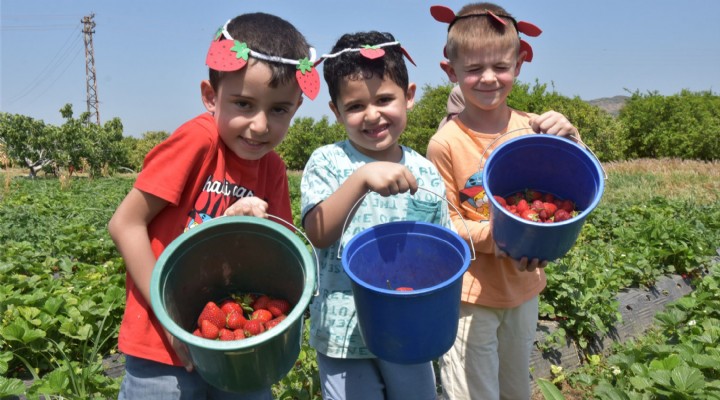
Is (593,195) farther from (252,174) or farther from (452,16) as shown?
(252,174)

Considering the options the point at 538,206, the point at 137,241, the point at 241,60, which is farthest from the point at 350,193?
the point at 538,206

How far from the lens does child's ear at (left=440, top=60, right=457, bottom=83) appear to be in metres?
2.12

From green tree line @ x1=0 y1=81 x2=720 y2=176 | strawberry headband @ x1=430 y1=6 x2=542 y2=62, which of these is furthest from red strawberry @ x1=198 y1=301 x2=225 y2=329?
green tree line @ x1=0 y1=81 x2=720 y2=176

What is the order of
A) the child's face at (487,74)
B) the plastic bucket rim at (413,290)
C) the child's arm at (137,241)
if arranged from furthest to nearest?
the child's face at (487,74), the child's arm at (137,241), the plastic bucket rim at (413,290)

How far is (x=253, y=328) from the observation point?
4.33ft

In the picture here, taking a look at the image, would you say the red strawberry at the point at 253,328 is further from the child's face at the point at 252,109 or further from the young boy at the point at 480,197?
the young boy at the point at 480,197

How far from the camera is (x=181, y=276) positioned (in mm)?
1365

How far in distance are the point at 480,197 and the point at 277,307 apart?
36.3 inches

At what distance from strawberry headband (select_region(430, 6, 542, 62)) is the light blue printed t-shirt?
0.66 meters

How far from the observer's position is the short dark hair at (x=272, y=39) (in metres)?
1.49

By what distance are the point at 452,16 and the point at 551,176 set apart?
0.75 m

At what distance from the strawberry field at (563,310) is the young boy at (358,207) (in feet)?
2.24

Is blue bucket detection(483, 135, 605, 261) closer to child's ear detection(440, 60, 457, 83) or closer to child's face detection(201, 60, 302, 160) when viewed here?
child's ear detection(440, 60, 457, 83)

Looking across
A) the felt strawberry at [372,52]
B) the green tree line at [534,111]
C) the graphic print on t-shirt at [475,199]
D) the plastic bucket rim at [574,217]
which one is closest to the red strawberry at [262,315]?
the plastic bucket rim at [574,217]
